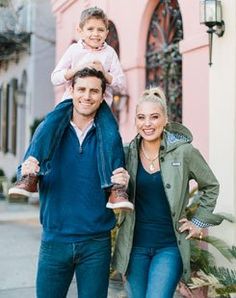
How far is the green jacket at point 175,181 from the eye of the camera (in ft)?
10.1

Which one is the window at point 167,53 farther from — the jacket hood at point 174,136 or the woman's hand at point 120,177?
the woman's hand at point 120,177

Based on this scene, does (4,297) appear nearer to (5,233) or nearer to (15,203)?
(5,233)

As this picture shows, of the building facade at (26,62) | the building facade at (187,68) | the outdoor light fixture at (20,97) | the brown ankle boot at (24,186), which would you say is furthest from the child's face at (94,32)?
the outdoor light fixture at (20,97)

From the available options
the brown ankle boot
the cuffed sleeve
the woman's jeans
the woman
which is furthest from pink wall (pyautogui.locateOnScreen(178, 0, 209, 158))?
the brown ankle boot

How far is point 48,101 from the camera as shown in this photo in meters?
15.5

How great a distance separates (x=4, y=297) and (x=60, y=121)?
305cm

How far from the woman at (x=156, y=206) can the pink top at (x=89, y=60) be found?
0.62ft

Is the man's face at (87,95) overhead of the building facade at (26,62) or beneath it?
beneath

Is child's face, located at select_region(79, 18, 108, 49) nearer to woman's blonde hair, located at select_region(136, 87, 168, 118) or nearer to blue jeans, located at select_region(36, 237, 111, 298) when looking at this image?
woman's blonde hair, located at select_region(136, 87, 168, 118)

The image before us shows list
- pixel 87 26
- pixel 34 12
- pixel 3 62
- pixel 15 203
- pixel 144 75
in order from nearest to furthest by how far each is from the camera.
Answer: pixel 87 26 < pixel 144 75 < pixel 15 203 < pixel 34 12 < pixel 3 62

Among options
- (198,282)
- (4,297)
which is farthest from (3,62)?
(198,282)

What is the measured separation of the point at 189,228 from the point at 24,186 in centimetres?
104

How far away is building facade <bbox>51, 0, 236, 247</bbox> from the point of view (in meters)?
5.46

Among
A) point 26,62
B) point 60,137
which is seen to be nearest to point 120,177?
Answer: point 60,137
